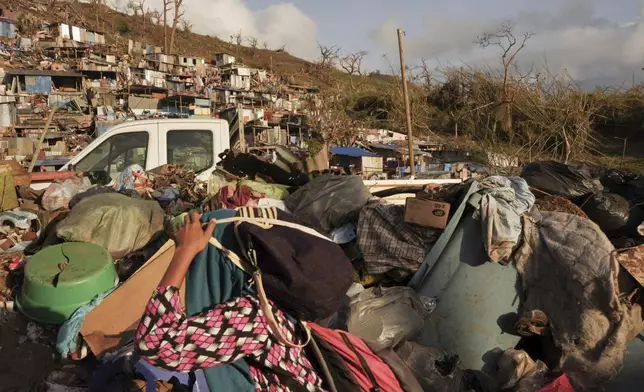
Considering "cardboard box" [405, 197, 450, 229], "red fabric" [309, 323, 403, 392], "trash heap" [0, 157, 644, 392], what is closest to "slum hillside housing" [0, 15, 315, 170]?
"trash heap" [0, 157, 644, 392]

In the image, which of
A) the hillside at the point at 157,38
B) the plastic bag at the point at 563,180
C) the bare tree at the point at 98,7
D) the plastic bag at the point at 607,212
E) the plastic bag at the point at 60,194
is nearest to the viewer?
the plastic bag at the point at 607,212

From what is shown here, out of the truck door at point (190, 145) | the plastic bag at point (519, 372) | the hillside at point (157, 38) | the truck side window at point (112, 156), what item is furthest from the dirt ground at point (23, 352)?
Result: the hillside at point (157, 38)

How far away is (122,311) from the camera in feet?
8.87

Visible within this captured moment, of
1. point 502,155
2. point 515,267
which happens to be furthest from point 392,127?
point 515,267

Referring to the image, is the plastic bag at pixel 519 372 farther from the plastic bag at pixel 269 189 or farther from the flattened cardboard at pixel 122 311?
the plastic bag at pixel 269 189

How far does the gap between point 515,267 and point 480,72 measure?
52.1 feet

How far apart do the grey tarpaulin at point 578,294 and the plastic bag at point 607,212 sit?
2.32 feet

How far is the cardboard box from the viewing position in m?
3.24

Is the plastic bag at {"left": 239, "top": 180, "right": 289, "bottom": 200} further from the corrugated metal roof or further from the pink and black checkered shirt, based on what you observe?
the corrugated metal roof

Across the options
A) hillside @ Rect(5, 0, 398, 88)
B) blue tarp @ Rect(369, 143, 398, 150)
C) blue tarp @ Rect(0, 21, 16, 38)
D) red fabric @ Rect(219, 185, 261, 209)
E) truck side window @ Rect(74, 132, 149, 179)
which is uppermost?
hillside @ Rect(5, 0, 398, 88)

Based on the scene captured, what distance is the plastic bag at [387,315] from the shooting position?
9.29 feet

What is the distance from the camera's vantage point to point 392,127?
23.7 metres

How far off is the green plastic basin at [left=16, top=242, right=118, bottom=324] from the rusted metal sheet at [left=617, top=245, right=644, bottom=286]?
3.22m

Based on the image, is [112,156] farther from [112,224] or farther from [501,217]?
[501,217]
